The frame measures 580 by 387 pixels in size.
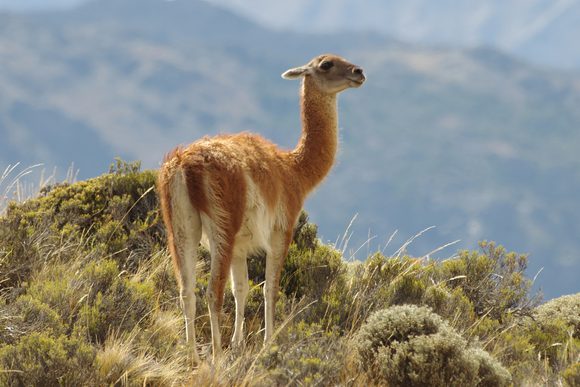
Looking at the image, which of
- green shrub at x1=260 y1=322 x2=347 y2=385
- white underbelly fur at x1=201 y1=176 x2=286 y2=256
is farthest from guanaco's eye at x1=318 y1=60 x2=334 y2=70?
green shrub at x1=260 y1=322 x2=347 y2=385

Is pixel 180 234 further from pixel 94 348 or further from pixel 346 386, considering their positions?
pixel 346 386

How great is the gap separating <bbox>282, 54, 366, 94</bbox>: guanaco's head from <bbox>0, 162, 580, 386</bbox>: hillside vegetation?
1.32m

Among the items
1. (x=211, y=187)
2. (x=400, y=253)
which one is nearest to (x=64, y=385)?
(x=211, y=187)

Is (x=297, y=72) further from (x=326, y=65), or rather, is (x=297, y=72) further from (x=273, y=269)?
(x=273, y=269)

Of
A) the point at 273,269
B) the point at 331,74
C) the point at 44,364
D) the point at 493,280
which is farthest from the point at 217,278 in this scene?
the point at 493,280

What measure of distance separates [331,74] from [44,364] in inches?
147

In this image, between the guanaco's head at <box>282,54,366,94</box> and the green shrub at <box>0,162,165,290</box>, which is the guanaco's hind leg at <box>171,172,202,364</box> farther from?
the guanaco's head at <box>282,54,366,94</box>

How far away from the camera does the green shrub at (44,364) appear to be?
5004 millimetres

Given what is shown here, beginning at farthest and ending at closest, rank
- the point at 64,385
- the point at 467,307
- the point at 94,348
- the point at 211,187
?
1. the point at 467,307
2. the point at 211,187
3. the point at 94,348
4. the point at 64,385

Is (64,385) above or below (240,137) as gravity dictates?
below

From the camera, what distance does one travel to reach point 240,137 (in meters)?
6.81

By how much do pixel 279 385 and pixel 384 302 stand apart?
6.59 ft

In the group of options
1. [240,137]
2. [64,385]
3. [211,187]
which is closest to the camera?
[64,385]

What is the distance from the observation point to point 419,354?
18.7 feet
